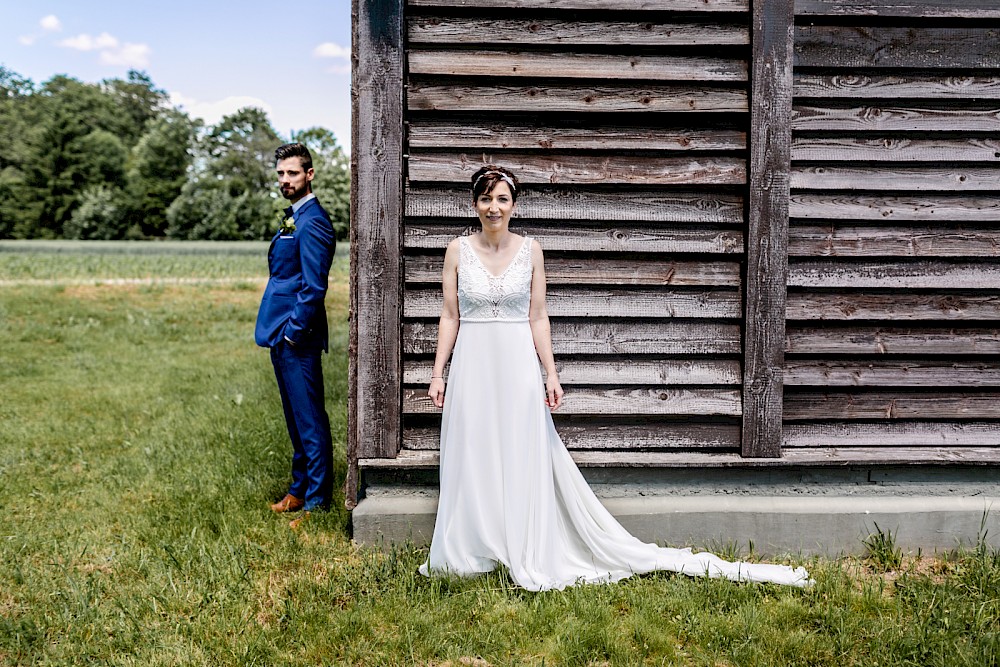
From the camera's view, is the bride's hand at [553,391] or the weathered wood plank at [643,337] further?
the weathered wood plank at [643,337]

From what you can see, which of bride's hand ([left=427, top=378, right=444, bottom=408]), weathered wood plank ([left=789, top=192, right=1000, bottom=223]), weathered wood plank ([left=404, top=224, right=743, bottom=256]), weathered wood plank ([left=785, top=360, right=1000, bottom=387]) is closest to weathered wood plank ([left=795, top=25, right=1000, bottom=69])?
weathered wood plank ([left=789, top=192, right=1000, bottom=223])

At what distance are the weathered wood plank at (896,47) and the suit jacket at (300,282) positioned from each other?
2.78 m

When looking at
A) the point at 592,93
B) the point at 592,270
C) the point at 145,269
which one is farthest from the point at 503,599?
the point at 145,269

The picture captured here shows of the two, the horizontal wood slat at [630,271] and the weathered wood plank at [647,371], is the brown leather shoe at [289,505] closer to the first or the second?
the horizontal wood slat at [630,271]

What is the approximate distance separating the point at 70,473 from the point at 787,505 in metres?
4.97

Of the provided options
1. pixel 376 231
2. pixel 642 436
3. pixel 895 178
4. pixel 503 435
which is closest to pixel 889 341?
pixel 895 178

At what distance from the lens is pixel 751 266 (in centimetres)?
431

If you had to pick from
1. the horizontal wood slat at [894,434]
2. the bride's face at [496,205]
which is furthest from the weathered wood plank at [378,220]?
the horizontal wood slat at [894,434]

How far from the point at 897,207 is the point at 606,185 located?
64.4 inches

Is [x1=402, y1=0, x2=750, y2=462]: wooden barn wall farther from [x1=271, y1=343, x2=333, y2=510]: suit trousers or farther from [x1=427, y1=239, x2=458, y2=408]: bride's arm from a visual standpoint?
[x1=271, y1=343, x2=333, y2=510]: suit trousers

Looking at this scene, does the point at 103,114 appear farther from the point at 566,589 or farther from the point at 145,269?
the point at 566,589

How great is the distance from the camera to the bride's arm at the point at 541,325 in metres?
3.85

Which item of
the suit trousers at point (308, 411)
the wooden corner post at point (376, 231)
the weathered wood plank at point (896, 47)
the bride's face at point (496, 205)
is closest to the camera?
the bride's face at point (496, 205)

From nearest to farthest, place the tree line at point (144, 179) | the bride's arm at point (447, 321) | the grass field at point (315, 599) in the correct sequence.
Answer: the grass field at point (315, 599)
the bride's arm at point (447, 321)
the tree line at point (144, 179)
